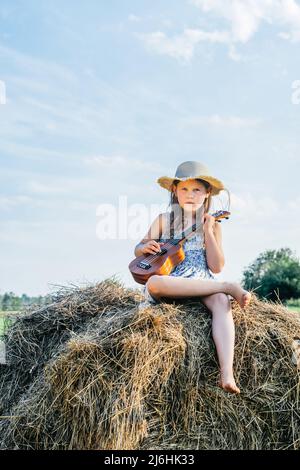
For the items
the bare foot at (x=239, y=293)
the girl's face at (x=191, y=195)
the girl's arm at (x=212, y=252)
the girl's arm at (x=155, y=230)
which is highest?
the girl's face at (x=191, y=195)

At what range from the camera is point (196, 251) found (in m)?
4.30

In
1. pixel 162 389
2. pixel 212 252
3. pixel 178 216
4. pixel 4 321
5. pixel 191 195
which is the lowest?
pixel 162 389

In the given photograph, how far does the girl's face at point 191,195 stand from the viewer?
440 centimetres

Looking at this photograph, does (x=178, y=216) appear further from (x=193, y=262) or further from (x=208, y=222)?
(x=193, y=262)

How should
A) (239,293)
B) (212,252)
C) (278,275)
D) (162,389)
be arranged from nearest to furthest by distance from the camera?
(162,389)
(239,293)
(212,252)
(278,275)

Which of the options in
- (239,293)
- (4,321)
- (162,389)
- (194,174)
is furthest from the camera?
(4,321)

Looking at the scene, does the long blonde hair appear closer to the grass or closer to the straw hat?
the straw hat

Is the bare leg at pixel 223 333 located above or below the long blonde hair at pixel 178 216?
below

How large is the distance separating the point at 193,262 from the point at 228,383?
1.07 meters

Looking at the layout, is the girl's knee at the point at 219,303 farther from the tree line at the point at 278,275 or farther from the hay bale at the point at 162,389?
the tree line at the point at 278,275

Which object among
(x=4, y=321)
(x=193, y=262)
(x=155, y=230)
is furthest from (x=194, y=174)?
(x=4, y=321)

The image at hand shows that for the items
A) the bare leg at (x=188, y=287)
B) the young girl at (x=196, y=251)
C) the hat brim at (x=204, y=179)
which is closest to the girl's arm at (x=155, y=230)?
the young girl at (x=196, y=251)

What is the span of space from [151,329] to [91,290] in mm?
1324

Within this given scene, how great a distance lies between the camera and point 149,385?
337 centimetres
